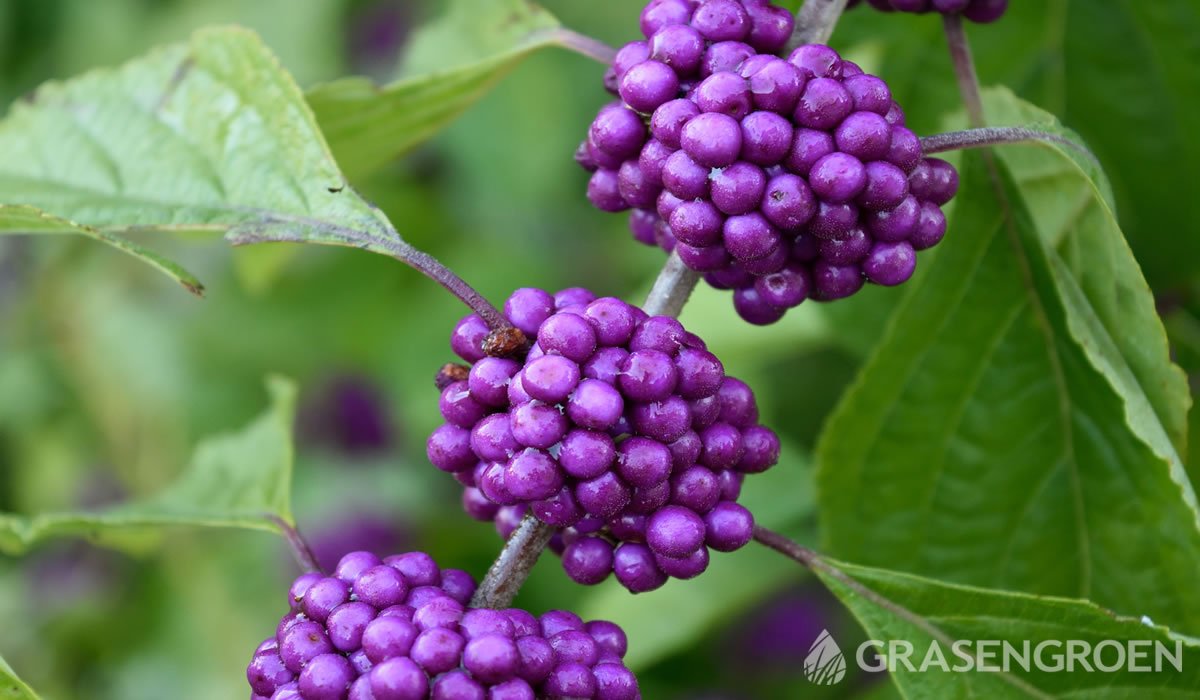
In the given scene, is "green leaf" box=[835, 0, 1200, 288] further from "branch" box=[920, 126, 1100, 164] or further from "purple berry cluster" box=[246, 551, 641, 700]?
"purple berry cluster" box=[246, 551, 641, 700]

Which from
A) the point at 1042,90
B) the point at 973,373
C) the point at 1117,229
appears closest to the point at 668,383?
the point at 1117,229

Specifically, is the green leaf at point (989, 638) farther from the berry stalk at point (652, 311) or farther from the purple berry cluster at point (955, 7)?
the purple berry cluster at point (955, 7)

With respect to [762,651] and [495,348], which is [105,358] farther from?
[495,348]

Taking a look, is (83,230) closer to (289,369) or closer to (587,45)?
(587,45)

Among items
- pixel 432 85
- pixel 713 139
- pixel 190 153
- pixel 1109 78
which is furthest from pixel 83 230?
pixel 1109 78

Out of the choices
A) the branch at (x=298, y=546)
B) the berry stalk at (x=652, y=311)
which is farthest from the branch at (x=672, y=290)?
the branch at (x=298, y=546)

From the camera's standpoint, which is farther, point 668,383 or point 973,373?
point 973,373
